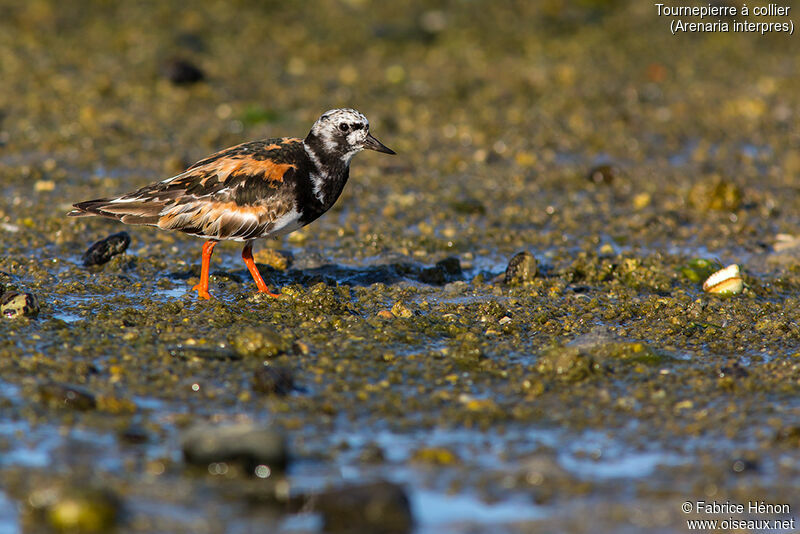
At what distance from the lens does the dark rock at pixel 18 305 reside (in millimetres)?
6766

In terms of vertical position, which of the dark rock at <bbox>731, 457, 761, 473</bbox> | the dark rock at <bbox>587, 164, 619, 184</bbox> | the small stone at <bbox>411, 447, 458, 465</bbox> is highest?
the dark rock at <bbox>587, 164, 619, 184</bbox>

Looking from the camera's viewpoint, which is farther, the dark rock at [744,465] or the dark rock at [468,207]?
the dark rock at [468,207]

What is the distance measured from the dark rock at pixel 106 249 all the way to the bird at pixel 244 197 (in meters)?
0.64

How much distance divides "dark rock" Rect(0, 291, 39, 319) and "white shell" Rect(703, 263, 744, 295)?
17.6 feet

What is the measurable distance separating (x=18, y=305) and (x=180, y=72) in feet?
22.4

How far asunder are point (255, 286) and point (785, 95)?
9.41 m

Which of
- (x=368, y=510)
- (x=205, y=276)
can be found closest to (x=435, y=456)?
(x=368, y=510)

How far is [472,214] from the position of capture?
32.9 feet

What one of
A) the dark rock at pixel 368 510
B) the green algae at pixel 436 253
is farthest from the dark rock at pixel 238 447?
the dark rock at pixel 368 510

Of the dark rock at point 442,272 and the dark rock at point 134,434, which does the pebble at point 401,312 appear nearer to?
the dark rock at point 442,272

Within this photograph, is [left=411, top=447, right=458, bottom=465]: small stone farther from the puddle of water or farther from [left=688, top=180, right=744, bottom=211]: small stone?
[left=688, top=180, right=744, bottom=211]: small stone

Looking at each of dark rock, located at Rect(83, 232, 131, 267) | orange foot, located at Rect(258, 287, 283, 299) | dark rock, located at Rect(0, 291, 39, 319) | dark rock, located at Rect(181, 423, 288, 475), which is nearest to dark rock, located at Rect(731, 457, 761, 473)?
dark rock, located at Rect(181, 423, 288, 475)

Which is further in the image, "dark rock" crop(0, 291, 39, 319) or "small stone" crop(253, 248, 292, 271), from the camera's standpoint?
"small stone" crop(253, 248, 292, 271)

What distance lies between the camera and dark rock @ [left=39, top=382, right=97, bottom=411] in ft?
17.9
